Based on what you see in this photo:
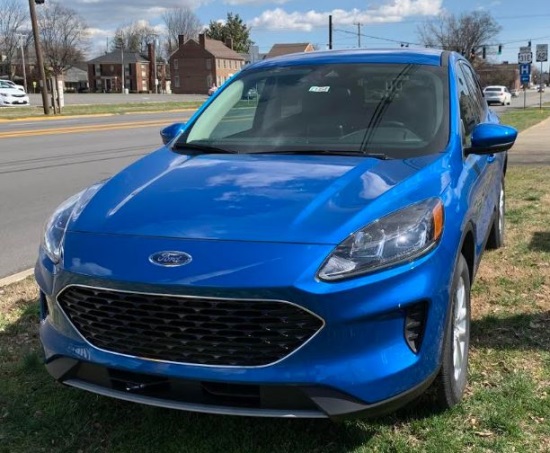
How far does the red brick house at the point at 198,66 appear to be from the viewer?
343ft

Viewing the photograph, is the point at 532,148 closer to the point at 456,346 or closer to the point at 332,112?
the point at 332,112

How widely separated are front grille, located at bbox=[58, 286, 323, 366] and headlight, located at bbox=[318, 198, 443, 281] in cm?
25

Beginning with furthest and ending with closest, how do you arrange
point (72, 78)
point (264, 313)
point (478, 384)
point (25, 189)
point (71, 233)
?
point (72, 78), point (25, 189), point (478, 384), point (71, 233), point (264, 313)

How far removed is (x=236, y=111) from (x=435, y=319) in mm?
2389

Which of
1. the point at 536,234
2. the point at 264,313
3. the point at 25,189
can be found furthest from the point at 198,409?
the point at 25,189

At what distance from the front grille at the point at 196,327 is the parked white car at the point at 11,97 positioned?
4176 centimetres

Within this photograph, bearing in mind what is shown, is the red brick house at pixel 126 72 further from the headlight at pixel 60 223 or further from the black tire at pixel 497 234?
the headlight at pixel 60 223

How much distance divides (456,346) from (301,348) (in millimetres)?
1046

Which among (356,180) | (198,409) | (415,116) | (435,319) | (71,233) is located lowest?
(198,409)

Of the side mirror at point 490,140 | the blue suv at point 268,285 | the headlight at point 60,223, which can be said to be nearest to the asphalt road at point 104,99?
the headlight at point 60,223

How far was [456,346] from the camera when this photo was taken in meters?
3.12

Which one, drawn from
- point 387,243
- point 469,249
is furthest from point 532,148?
point 387,243

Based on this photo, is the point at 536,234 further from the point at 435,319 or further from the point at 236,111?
the point at 435,319

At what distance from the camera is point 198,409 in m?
2.55
